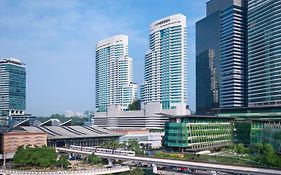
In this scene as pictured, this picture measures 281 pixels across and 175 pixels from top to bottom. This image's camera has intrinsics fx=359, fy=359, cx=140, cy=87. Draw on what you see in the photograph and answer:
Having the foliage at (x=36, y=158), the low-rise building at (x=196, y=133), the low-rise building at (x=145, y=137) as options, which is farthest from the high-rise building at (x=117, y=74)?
the foliage at (x=36, y=158)

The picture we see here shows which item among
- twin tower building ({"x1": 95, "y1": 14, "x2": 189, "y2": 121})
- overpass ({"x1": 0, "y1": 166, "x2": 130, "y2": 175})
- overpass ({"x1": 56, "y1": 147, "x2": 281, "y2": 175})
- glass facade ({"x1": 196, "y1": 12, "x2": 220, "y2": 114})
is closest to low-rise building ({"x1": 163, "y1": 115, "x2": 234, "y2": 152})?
overpass ({"x1": 56, "y1": 147, "x2": 281, "y2": 175})

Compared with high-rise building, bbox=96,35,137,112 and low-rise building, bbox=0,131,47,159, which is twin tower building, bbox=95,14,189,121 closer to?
high-rise building, bbox=96,35,137,112

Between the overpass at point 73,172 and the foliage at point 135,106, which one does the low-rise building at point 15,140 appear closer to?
the overpass at point 73,172

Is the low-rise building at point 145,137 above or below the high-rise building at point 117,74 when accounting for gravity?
below

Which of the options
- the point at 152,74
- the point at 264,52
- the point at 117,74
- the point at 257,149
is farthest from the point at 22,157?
the point at 117,74

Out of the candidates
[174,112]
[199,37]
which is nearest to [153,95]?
[174,112]

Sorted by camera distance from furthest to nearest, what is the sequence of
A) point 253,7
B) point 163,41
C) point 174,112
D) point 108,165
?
1. point 163,41
2. point 174,112
3. point 253,7
4. point 108,165

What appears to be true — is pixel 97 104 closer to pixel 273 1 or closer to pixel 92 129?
pixel 92 129
